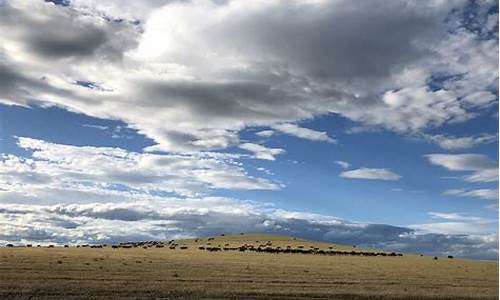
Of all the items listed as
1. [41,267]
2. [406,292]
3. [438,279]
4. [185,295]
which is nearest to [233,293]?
[185,295]

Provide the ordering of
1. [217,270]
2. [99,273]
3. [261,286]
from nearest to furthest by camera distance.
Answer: [261,286]
[99,273]
[217,270]

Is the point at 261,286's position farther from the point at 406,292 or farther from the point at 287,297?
the point at 406,292

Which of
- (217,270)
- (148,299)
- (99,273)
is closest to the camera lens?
(148,299)

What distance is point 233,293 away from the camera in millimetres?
41594

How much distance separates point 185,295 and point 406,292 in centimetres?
1785

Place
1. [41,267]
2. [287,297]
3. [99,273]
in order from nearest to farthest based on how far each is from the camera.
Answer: [287,297], [99,273], [41,267]

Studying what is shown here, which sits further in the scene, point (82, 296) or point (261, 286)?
point (261, 286)

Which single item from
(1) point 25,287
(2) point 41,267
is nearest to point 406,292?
(1) point 25,287

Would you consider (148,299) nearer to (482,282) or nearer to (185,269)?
(185,269)

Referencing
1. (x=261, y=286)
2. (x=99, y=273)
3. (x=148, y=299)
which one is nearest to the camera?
(x=148, y=299)

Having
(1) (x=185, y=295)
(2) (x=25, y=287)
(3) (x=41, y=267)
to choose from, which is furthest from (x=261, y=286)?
(3) (x=41, y=267)

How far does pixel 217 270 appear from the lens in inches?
→ 2381

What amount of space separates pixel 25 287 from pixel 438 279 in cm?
4163

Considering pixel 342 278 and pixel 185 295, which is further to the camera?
pixel 342 278
